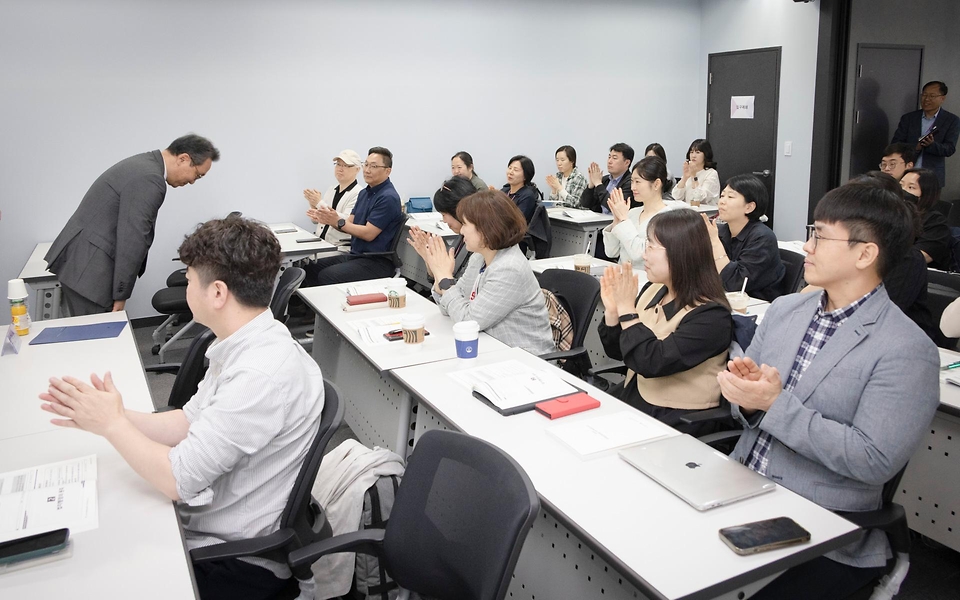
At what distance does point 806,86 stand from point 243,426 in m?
7.07

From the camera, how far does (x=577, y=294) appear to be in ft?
10.2

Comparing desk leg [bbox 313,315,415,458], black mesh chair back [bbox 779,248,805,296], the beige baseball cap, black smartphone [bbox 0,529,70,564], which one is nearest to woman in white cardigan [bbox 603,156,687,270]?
black mesh chair back [bbox 779,248,805,296]

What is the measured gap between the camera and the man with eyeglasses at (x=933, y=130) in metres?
6.52

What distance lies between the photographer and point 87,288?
3.49m

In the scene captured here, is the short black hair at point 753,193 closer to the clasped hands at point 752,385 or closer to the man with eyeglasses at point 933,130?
the clasped hands at point 752,385

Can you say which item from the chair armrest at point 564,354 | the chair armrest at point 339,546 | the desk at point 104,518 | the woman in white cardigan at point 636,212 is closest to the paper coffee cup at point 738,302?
the chair armrest at point 564,354

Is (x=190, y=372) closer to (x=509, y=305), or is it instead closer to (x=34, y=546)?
(x=34, y=546)

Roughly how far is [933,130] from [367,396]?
20.7 feet

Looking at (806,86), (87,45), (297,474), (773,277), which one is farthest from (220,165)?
(806,86)

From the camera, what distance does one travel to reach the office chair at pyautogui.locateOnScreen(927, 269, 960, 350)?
298 cm

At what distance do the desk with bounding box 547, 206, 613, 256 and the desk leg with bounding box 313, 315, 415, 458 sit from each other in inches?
114

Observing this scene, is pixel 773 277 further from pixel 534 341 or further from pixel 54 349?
pixel 54 349

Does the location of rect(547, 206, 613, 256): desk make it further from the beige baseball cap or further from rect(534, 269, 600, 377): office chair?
rect(534, 269, 600, 377): office chair

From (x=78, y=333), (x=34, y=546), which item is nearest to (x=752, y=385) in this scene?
(x=34, y=546)
